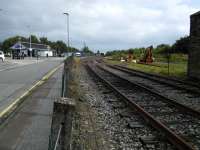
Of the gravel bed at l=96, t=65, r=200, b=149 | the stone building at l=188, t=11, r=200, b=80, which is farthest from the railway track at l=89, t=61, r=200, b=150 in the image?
the stone building at l=188, t=11, r=200, b=80

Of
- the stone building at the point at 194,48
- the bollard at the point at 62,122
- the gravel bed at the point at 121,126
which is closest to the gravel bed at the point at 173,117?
the gravel bed at the point at 121,126

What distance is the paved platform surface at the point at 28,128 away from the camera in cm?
848

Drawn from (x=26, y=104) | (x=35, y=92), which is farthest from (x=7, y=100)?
(x=35, y=92)

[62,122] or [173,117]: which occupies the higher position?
[62,122]

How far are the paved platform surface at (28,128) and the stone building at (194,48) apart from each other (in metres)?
12.3

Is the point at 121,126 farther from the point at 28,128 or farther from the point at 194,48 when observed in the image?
the point at 194,48

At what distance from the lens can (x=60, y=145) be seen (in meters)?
6.30

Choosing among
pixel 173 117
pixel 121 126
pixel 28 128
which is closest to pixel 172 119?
pixel 173 117

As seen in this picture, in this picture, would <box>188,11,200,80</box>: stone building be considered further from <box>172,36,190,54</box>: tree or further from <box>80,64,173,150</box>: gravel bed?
<box>172,36,190,54</box>: tree

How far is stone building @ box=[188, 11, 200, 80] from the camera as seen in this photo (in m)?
24.8

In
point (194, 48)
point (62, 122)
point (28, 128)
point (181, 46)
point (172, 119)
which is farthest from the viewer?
point (181, 46)

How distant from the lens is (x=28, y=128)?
33.5ft

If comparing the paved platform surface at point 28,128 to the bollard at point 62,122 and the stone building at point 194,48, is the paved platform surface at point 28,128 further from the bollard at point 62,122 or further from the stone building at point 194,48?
the stone building at point 194,48

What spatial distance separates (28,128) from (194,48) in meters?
17.4
